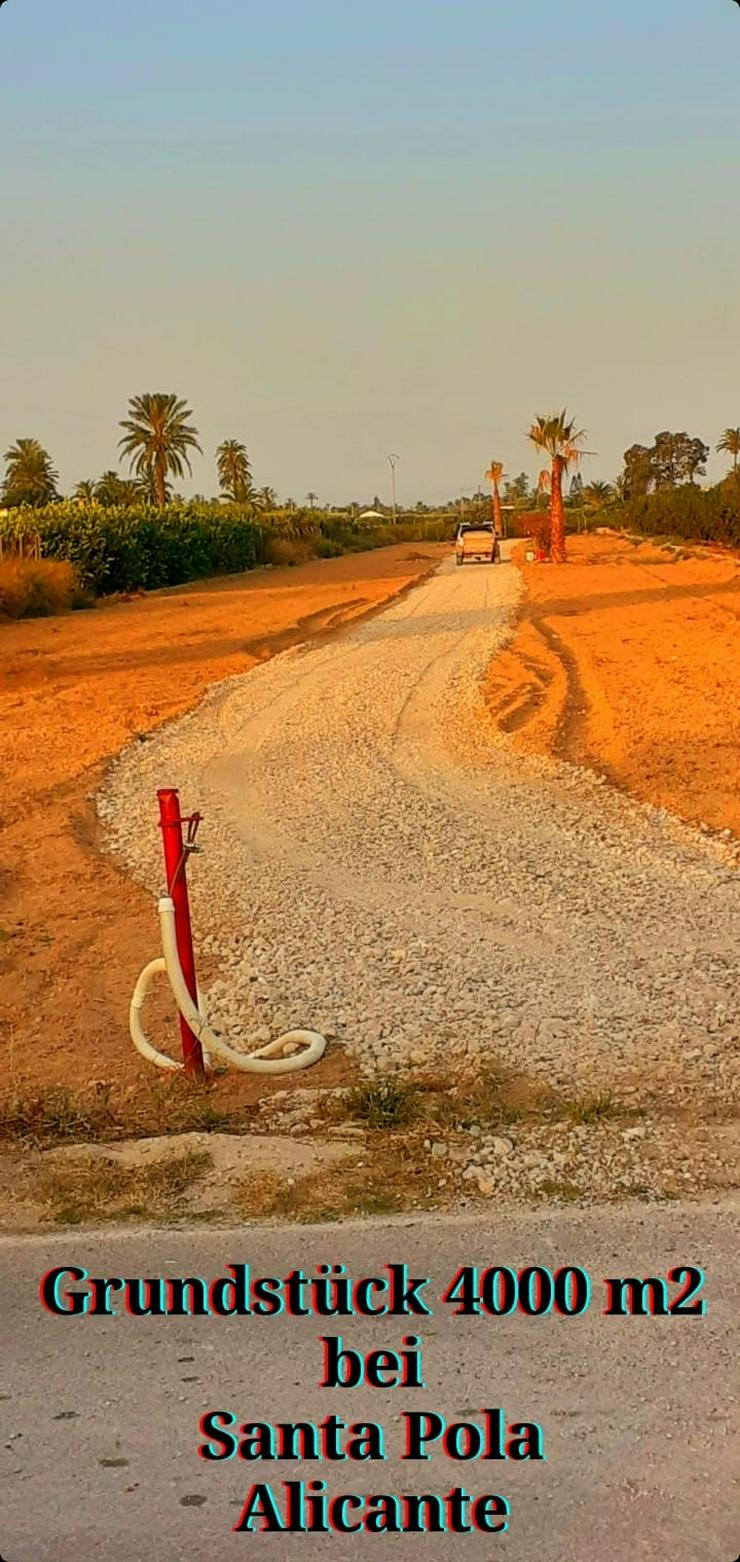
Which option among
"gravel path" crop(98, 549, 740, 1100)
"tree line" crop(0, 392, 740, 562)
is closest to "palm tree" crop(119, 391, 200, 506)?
"tree line" crop(0, 392, 740, 562)

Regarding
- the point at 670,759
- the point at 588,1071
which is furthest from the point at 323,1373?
the point at 670,759

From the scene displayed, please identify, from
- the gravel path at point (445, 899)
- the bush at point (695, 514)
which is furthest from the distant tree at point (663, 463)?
the gravel path at point (445, 899)

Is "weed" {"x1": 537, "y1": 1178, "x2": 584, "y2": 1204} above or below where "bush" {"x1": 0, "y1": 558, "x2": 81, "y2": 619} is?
below

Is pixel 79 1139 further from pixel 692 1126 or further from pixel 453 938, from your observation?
pixel 453 938

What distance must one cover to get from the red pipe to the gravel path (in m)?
0.47

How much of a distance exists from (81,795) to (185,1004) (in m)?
6.94

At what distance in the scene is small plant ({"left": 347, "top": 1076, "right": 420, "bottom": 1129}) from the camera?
15.2 feet

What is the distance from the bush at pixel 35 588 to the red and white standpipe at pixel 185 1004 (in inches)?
1094

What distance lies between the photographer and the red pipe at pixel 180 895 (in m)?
4.93

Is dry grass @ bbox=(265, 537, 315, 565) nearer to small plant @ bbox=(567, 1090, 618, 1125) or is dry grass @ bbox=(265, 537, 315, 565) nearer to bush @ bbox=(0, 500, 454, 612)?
bush @ bbox=(0, 500, 454, 612)

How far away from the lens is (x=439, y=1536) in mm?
2584

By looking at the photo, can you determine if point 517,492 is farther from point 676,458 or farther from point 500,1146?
point 500,1146

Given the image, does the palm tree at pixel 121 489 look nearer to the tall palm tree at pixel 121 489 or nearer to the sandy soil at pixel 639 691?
the tall palm tree at pixel 121 489

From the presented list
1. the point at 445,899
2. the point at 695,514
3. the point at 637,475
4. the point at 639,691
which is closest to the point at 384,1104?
the point at 445,899
